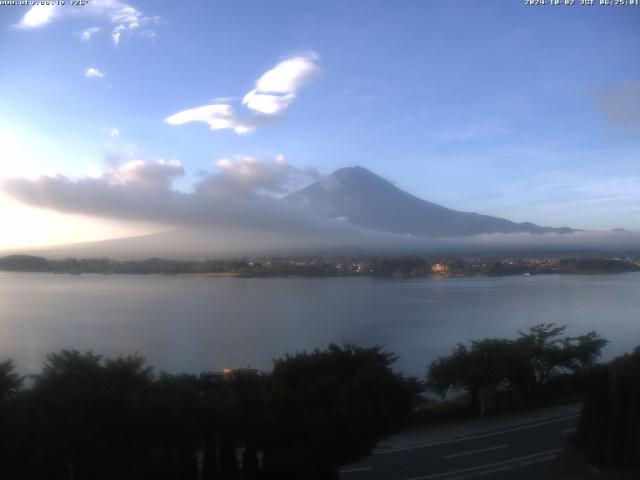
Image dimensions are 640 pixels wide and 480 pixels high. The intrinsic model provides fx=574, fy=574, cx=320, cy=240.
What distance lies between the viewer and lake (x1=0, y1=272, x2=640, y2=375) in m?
12.1

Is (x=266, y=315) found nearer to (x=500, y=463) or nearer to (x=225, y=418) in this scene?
(x=500, y=463)

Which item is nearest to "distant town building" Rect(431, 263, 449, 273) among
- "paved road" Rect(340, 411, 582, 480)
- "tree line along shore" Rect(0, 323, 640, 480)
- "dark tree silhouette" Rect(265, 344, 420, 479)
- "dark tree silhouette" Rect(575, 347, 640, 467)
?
"paved road" Rect(340, 411, 582, 480)

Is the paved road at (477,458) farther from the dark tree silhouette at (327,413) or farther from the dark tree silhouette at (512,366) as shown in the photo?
the dark tree silhouette at (512,366)

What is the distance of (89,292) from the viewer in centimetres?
2039

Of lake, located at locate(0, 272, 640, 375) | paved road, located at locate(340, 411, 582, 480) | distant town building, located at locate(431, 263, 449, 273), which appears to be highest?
distant town building, located at locate(431, 263, 449, 273)

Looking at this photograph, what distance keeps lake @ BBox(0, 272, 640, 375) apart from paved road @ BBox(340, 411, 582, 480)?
13.1 feet

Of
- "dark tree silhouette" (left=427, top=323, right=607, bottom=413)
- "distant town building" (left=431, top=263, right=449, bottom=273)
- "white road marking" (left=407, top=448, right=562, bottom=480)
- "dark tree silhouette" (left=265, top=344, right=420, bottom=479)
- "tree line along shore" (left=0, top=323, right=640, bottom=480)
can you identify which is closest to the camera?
"tree line along shore" (left=0, top=323, right=640, bottom=480)

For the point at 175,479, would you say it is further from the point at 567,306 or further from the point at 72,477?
the point at 567,306

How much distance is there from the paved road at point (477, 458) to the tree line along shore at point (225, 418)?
0.57 metres

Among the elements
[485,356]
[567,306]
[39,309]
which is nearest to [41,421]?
[485,356]

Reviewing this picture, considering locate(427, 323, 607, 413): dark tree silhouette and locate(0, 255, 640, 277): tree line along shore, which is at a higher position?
locate(0, 255, 640, 277): tree line along shore

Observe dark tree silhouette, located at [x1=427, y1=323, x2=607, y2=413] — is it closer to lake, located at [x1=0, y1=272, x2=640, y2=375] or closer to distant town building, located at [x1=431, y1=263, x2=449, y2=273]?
lake, located at [x1=0, y1=272, x2=640, y2=375]

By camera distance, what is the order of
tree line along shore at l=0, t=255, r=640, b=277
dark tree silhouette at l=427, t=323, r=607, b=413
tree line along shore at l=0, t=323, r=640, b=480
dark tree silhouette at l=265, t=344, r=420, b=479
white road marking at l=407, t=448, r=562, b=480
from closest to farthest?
tree line along shore at l=0, t=323, r=640, b=480, dark tree silhouette at l=265, t=344, r=420, b=479, white road marking at l=407, t=448, r=562, b=480, dark tree silhouette at l=427, t=323, r=607, b=413, tree line along shore at l=0, t=255, r=640, b=277

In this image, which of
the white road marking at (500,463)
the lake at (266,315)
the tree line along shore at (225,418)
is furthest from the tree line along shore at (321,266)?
the white road marking at (500,463)
